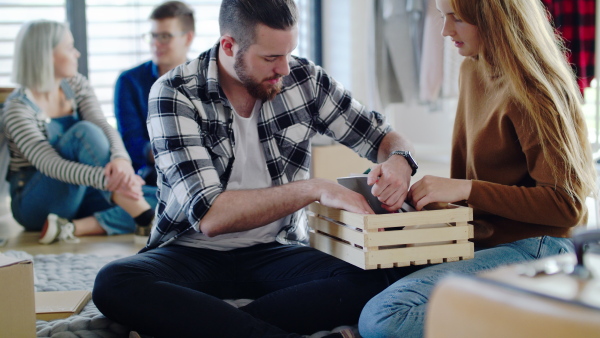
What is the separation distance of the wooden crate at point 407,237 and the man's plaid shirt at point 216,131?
0.31 meters

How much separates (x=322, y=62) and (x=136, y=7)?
1.35 m

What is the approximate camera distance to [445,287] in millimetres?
676

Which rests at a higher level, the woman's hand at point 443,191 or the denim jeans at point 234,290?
the woman's hand at point 443,191

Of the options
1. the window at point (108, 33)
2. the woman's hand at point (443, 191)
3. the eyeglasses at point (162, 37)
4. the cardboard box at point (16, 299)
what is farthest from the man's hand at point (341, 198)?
the window at point (108, 33)

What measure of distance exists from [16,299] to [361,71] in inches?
136

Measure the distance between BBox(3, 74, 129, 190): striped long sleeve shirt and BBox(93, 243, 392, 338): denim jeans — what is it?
4.43 ft

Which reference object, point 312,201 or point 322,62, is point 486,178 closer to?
point 312,201

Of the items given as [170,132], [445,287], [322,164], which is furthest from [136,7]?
[445,287]

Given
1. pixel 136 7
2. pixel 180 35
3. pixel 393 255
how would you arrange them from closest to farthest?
pixel 393 255 → pixel 180 35 → pixel 136 7

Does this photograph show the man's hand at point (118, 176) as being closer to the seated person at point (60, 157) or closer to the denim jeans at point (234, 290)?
the seated person at point (60, 157)

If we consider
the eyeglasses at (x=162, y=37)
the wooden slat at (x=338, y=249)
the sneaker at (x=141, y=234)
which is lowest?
the sneaker at (x=141, y=234)

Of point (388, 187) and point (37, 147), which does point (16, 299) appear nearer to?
point (388, 187)

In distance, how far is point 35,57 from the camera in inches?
114

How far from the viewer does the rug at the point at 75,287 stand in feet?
4.72
